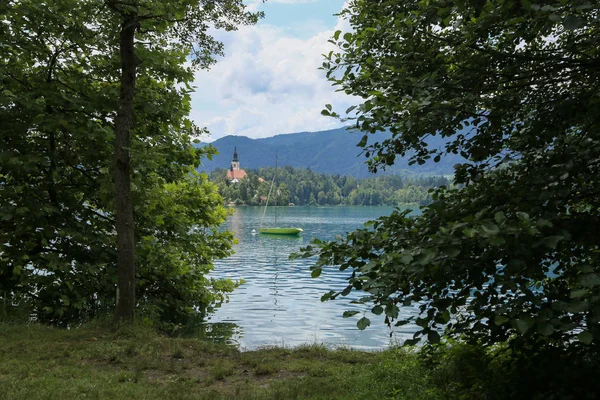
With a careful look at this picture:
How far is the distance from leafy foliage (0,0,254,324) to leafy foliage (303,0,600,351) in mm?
5944

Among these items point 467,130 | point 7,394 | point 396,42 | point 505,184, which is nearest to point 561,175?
point 505,184

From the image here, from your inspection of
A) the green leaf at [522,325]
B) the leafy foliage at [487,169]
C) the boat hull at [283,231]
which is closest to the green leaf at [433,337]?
the leafy foliage at [487,169]

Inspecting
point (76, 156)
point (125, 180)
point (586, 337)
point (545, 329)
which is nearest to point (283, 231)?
point (76, 156)

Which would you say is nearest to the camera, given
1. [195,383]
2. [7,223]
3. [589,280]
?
[589,280]

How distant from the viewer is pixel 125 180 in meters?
9.83

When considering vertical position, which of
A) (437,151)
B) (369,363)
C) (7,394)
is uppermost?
(437,151)

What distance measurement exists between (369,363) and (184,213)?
678cm

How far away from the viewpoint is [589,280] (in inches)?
118

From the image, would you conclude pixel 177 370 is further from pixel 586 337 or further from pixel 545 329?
pixel 586 337

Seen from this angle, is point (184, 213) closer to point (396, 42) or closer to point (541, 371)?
point (396, 42)

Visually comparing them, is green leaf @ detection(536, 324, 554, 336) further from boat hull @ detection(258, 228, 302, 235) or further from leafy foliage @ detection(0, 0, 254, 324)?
boat hull @ detection(258, 228, 302, 235)

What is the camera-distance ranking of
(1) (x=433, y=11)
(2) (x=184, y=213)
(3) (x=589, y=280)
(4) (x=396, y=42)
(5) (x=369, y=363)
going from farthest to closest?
(2) (x=184, y=213) → (5) (x=369, y=363) → (4) (x=396, y=42) → (1) (x=433, y=11) → (3) (x=589, y=280)

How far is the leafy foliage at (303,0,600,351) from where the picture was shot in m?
3.56

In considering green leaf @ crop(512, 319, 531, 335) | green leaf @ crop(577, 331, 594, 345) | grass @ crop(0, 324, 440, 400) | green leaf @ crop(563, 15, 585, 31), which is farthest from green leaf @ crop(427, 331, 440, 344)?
grass @ crop(0, 324, 440, 400)
